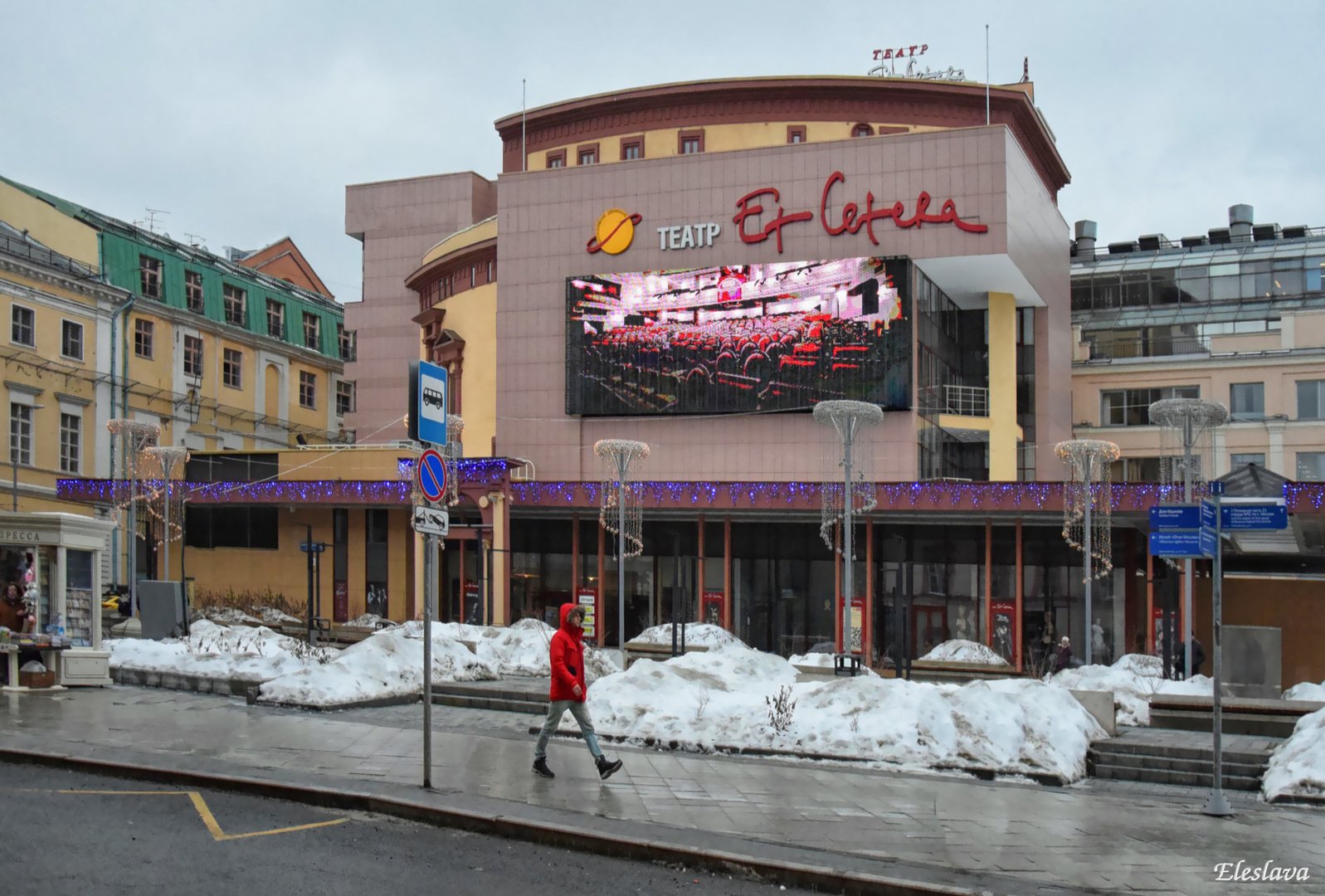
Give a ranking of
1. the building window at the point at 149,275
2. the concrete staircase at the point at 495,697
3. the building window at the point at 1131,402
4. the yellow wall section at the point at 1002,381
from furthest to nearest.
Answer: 1. the building window at the point at 1131,402
2. the building window at the point at 149,275
3. the yellow wall section at the point at 1002,381
4. the concrete staircase at the point at 495,697

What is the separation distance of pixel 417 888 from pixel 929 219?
1450 inches

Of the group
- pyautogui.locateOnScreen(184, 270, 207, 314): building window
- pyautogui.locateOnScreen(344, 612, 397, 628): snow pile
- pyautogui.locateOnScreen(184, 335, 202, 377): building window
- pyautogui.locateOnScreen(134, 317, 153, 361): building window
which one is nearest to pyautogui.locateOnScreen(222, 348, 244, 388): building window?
pyautogui.locateOnScreen(184, 335, 202, 377): building window

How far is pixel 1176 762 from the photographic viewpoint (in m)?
16.4

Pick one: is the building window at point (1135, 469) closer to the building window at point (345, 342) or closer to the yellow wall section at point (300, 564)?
the yellow wall section at point (300, 564)

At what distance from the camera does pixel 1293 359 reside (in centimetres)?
5791

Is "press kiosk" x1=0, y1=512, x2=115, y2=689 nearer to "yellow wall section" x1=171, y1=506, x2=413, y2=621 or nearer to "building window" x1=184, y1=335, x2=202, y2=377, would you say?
"yellow wall section" x1=171, y1=506, x2=413, y2=621

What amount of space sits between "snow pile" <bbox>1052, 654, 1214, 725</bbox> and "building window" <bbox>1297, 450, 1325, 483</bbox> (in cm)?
3813

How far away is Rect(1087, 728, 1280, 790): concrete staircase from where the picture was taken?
16.0 m

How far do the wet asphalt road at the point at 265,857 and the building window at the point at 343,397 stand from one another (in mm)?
59075

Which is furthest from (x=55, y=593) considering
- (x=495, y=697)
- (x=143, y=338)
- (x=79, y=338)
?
(x=143, y=338)

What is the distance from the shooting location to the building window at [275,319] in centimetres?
6425

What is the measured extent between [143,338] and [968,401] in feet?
111

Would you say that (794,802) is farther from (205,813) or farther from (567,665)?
(205,813)

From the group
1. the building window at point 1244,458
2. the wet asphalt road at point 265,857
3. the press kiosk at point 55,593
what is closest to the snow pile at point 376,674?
Result: the press kiosk at point 55,593
